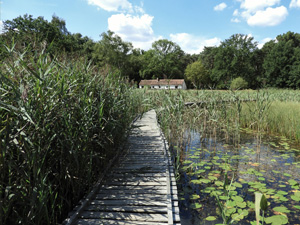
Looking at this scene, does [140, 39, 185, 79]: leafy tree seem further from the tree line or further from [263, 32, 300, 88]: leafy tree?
[263, 32, 300, 88]: leafy tree

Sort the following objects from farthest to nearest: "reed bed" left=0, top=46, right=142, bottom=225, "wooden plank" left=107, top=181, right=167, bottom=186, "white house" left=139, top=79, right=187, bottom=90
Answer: "white house" left=139, top=79, right=187, bottom=90, "wooden plank" left=107, top=181, right=167, bottom=186, "reed bed" left=0, top=46, right=142, bottom=225

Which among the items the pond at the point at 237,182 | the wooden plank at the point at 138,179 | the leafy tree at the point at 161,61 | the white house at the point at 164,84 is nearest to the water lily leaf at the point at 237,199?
the pond at the point at 237,182

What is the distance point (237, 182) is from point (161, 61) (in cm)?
5062

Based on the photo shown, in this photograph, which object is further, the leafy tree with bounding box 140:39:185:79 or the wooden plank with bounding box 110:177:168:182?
the leafy tree with bounding box 140:39:185:79

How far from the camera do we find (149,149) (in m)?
4.61

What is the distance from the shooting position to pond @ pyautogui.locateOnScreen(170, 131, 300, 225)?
275cm

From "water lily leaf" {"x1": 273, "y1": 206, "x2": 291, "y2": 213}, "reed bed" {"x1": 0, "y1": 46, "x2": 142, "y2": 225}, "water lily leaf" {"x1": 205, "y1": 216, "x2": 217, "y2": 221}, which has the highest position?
"reed bed" {"x1": 0, "y1": 46, "x2": 142, "y2": 225}

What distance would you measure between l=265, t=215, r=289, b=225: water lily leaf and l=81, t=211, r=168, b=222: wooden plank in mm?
1500

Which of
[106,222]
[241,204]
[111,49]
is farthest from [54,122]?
[111,49]

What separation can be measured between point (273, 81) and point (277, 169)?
39.0 m

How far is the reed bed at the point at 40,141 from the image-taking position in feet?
5.22

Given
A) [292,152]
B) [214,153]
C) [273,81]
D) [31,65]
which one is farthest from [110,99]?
[273,81]

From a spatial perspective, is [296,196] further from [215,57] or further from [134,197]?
[215,57]

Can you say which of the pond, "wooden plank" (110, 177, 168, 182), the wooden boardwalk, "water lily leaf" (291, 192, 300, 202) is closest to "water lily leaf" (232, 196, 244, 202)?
the pond
